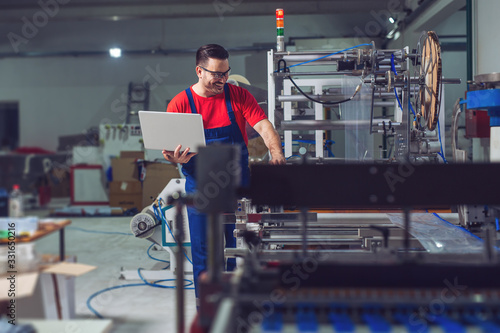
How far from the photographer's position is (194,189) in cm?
190

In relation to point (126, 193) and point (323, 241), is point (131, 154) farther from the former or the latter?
point (323, 241)

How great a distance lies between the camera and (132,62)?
22.6 ft

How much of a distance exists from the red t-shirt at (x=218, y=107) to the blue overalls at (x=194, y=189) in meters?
0.02

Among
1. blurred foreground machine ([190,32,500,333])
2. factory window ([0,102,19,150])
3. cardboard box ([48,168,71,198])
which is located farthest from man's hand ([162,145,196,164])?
factory window ([0,102,19,150])

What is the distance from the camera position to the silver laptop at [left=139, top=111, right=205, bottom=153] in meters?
1.68

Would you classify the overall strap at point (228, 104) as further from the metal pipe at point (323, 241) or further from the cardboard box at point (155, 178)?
the cardboard box at point (155, 178)

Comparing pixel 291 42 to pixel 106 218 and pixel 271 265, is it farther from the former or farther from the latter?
pixel 271 265

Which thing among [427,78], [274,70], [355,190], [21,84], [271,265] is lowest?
[271,265]

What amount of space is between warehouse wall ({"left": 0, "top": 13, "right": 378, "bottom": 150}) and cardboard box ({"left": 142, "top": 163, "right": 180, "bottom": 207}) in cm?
198

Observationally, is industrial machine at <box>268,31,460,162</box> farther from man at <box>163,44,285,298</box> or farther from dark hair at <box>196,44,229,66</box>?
dark hair at <box>196,44,229,66</box>

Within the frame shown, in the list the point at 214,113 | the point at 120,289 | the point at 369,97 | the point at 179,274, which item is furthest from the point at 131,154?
the point at 179,274

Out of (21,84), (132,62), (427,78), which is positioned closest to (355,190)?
(427,78)

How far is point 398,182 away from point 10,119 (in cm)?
736

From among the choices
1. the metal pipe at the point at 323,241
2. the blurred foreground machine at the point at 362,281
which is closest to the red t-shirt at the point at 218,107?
the metal pipe at the point at 323,241
